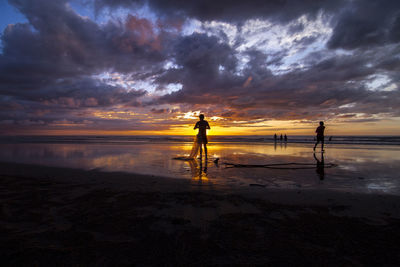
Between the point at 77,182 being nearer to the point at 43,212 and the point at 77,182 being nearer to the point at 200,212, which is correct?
the point at 43,212

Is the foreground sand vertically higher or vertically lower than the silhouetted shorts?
lower

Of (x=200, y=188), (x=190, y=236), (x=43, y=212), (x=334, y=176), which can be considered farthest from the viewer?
(x=334, y=176)

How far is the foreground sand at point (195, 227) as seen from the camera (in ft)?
8.14

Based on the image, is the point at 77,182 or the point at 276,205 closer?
the point at 276,205

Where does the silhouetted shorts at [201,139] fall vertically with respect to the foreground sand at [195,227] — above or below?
above

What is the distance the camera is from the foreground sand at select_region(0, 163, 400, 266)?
248 centimetres

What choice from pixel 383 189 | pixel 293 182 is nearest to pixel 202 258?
pixel 293 182

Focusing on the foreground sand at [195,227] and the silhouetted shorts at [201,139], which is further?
the silhouetted shorts at [201,139]

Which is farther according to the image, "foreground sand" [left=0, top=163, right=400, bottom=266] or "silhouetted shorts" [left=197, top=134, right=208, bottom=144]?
"silhouetted shorts" [left=197, top=134, right=208, bottom=144]

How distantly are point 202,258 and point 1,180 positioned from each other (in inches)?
304

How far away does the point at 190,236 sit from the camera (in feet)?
9.82

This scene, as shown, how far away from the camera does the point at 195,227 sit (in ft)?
10.8

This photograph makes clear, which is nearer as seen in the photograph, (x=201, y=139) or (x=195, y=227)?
(x=195, y=227)

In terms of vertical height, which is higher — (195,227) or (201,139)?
(201,139)
